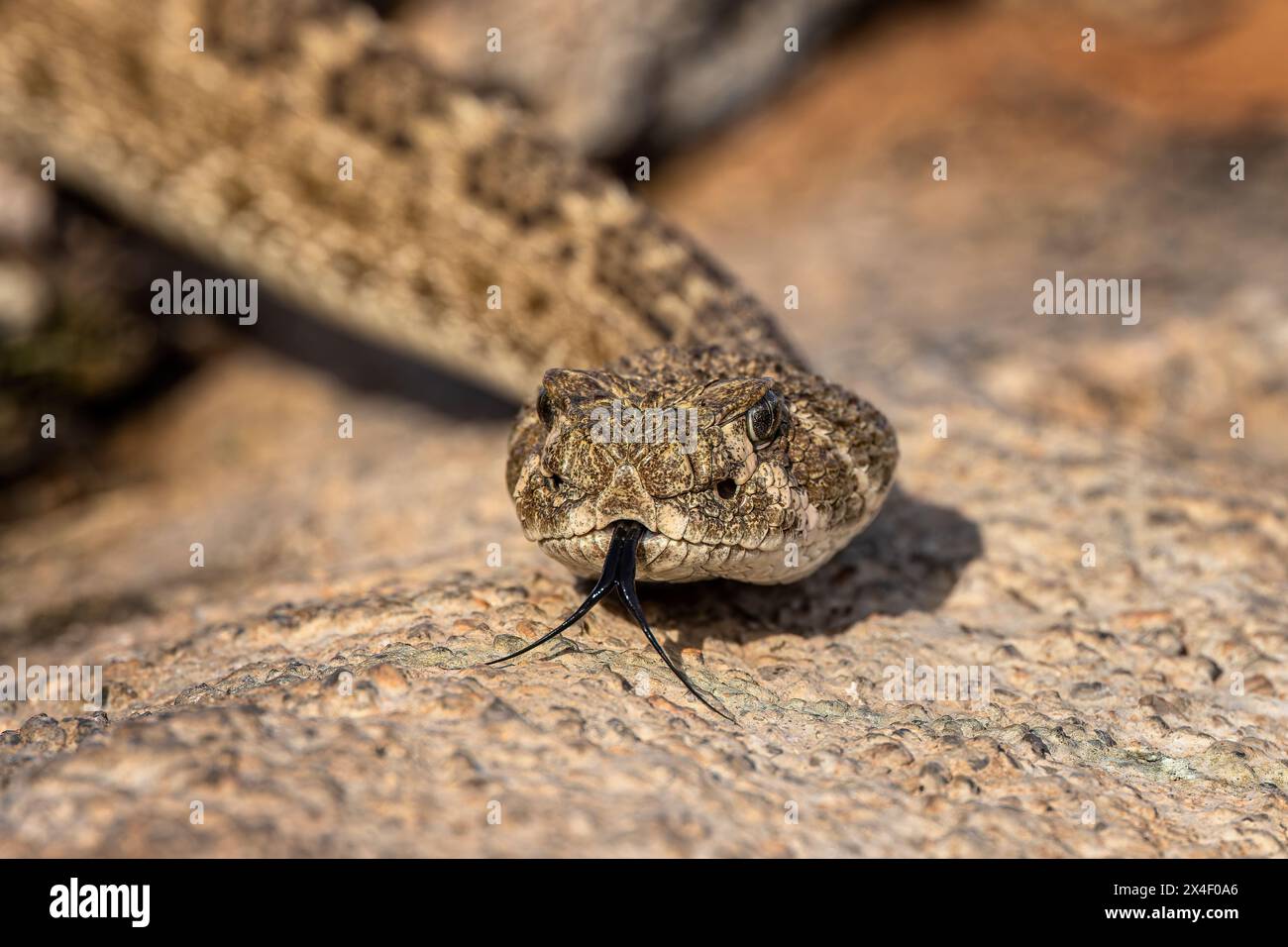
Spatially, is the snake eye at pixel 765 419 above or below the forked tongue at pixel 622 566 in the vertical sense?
above

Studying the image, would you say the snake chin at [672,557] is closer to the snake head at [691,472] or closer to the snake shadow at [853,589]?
the snake head at [691,472]

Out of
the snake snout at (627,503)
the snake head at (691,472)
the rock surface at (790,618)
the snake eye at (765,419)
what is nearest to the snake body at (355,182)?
the rock surface at (790,618)

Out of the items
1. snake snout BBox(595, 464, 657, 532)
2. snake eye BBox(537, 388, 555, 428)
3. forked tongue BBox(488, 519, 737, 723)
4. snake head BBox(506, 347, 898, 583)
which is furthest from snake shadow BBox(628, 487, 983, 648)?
snake eye BBox(537, 388, 555, 428)

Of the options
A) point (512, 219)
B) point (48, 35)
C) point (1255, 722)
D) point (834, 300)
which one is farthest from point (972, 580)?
point (48, 35)

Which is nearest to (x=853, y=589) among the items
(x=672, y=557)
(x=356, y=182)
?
(x=672, y=557)

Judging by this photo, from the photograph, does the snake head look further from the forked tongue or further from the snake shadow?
the snake shadow
